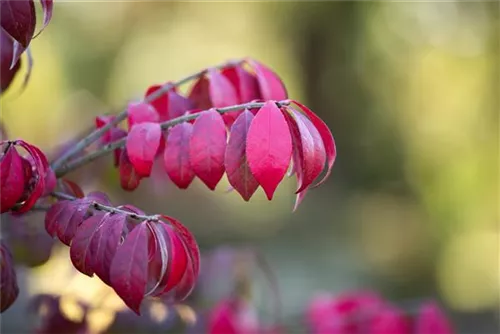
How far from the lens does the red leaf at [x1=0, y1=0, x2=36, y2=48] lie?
27.7 inches

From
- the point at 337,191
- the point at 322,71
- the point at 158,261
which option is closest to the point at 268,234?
the point at 337,191

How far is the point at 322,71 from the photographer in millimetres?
6645

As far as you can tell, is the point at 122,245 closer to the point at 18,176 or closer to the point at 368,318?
the point at 18,176

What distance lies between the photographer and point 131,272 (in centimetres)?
70

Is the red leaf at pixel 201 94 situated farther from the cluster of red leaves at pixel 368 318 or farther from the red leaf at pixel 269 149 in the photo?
the cluster of red leaves at pixel 368 318

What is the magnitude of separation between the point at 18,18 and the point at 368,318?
957 millimetres

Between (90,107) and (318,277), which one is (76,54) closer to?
(90,107)

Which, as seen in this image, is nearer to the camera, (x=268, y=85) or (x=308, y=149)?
(x=308, y=149)

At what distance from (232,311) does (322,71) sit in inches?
210

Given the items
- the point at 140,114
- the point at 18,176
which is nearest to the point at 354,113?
the point at 140,114

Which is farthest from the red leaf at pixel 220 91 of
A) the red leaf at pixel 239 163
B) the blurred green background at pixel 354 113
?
the blurred green background at pixel 354 113

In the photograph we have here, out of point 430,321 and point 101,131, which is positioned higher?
point 101,131

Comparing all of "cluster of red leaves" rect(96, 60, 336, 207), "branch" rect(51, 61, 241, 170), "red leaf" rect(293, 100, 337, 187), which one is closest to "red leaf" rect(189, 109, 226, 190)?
"cluster of red leaves" rect(96, 60, 336, 207)

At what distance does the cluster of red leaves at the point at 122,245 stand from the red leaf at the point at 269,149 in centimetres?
13
